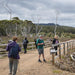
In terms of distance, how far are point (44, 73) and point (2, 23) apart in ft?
164

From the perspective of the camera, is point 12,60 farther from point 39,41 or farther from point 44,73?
point 39,41

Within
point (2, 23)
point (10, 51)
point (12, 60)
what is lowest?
point (12, 60)

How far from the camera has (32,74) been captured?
19.2 feet

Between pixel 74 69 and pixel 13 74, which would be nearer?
pixel 13 74

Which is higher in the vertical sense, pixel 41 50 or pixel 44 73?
pixel 41 50

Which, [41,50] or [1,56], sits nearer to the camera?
[41,50]

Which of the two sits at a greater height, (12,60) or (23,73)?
(12,60)

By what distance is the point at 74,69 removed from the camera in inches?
264

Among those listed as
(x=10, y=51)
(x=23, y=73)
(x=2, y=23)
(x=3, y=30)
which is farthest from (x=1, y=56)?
(x=3, y=30)

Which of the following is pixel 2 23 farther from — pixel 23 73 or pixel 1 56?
pixel 23 73

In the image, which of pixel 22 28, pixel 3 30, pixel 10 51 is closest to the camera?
pixel 10 51

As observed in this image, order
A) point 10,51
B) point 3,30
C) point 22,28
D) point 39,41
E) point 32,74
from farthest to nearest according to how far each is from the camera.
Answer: point 3,30, point 22,28, point 39,41, point 32,74, point 10,51

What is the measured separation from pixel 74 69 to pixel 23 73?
2.45 m

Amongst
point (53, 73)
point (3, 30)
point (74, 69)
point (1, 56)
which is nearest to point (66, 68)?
point (74, 69)
